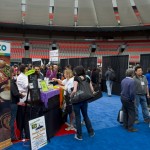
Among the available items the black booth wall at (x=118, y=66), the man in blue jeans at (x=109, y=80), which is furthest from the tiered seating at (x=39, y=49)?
the man in blue jeans at (x=109, y=80)

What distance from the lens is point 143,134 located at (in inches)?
219

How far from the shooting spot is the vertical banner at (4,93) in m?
4.13

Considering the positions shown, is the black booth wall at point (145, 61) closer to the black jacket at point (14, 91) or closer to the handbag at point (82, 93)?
the handbag at point (82, 93)

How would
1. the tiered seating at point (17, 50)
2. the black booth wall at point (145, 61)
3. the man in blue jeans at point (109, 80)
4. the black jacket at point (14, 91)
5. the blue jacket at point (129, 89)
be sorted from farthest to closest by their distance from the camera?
the tiered seating at point (17, 50) < the man in blue jeans at point (109, 80) < the black booth wall at point (145, 61) < the blue jacket at point (129, 89) < the black jacket at point (14, 91)

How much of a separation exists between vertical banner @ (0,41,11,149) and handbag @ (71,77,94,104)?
4.52 feet

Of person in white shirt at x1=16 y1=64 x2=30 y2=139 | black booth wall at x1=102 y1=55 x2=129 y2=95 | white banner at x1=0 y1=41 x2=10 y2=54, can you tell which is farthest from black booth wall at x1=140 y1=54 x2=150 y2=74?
white banner at x1=0 y1=41 x2=10 y2=54

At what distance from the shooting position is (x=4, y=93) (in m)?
4.20

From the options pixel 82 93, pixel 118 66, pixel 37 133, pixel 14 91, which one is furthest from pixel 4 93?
pixel 118 66

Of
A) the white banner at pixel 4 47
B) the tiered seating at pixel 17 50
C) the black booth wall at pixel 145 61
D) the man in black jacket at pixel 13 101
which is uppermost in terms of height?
the tiered seating at pixel 17 50

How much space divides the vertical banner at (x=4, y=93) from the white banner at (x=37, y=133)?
1.67ft

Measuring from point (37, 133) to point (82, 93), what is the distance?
1.25 m

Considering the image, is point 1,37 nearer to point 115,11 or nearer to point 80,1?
point 80,1

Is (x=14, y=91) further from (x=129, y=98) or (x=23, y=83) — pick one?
(x=129, y=98)

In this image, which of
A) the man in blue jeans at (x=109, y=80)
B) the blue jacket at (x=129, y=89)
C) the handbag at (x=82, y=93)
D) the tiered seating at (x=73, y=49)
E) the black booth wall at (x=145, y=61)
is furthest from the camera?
the tiered seating at (x=73, y=49)
